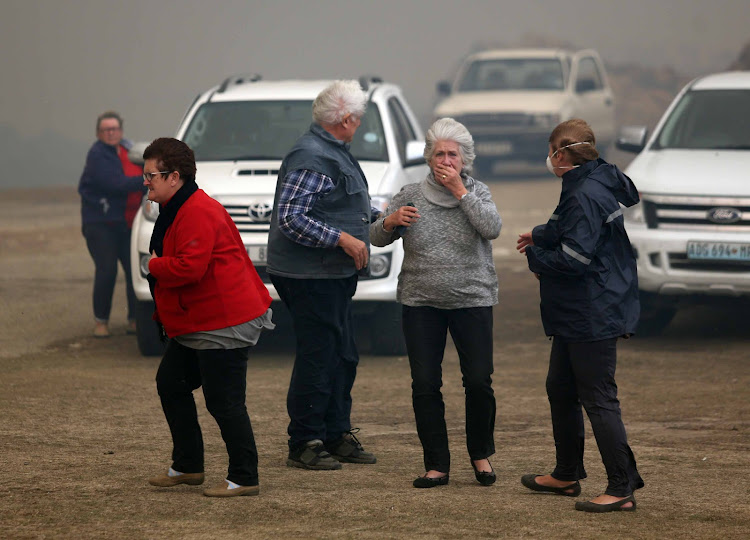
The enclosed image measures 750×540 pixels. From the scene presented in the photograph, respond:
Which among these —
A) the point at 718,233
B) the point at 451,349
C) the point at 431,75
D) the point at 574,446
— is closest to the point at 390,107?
the point at 451,349

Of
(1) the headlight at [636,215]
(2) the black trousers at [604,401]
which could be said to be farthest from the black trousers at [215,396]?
(1) the headlight at [636,215]

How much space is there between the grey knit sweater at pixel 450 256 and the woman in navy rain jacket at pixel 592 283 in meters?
0.33

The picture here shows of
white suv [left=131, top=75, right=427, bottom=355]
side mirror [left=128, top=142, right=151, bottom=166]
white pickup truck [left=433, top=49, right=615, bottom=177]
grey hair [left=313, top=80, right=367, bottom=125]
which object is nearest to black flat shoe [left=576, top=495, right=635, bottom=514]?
grey hair [left=313, top=80, right=367, bottom=125]

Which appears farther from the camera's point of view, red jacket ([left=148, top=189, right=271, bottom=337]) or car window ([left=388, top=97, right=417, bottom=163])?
car window ([left=388, top=97, right=417, bottom=163])

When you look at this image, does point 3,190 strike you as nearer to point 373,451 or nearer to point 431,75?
point 431,75

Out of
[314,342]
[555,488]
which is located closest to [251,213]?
[314,342]

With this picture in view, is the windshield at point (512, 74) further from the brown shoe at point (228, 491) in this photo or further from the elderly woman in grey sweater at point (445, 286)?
the brown shoe at point (228, 491)

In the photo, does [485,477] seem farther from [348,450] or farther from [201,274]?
[201,274]

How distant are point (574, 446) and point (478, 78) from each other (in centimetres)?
1911

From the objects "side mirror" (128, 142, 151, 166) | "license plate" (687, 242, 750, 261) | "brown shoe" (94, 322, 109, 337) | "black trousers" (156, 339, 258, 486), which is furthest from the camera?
"brown shoe" (94, 322, 109, 337)

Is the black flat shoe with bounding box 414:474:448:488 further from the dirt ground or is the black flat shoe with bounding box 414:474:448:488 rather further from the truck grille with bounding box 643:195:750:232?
the truck grille with bounding box 643:195:750:232

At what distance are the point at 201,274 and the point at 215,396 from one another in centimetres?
54

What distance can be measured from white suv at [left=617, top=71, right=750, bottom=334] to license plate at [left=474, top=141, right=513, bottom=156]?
12.2 meters

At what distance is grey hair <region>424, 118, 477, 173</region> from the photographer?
232 inches
